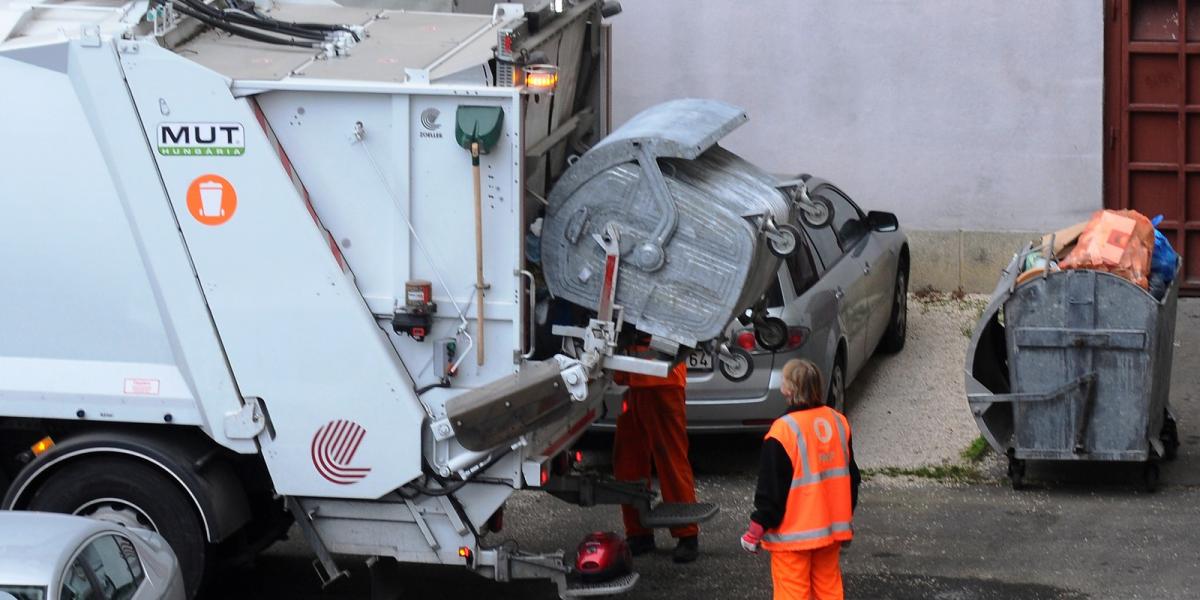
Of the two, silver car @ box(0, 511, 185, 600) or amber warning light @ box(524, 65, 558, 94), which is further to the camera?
amber warning light @ box(524, 65, 558, 94)

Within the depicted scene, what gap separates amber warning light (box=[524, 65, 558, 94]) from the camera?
599 cm

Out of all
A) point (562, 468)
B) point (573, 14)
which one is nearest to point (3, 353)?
point (562, 468)

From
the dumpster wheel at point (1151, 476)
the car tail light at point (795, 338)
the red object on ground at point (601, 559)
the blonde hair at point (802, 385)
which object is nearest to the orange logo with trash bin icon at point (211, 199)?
the red object on ground at point (601, 559)

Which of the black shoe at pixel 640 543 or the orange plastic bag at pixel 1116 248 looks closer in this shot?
the black shoe at pixel 640 543

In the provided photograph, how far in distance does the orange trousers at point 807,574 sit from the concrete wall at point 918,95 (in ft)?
22.2

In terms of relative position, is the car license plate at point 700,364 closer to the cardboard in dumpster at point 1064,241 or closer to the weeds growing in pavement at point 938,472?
the weeds growing in pavement at point 938,472

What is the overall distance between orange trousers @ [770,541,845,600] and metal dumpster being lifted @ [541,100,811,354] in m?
0.92

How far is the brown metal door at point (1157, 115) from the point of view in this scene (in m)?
12.0

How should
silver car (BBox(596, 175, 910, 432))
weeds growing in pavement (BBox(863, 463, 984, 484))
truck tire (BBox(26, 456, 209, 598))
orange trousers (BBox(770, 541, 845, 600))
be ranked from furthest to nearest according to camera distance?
1. weeds growing in pavement (BBox(863, 463, 984, 484))
2. silver car (BBox(596, 175, 910, 432))
3. truck tire (BBox(26, 456, 209, 598))
4. orange trousers (BBox(770, 541, 845, 600))

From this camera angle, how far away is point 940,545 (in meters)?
8.11

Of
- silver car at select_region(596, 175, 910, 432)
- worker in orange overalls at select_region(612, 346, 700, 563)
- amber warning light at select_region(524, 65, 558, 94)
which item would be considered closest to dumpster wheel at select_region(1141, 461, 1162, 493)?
silver car at select_region(596, 175, 910, 432)

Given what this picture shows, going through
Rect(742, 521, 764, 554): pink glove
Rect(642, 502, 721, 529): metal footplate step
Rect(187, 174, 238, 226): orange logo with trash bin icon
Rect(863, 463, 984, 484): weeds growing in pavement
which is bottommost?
Rect(863, 463, 984, 484): weeds growing in pavement

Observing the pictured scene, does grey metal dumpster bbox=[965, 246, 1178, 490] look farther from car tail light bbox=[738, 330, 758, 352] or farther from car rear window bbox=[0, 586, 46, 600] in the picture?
car rear window bbox=[0, 586, 46, 600]

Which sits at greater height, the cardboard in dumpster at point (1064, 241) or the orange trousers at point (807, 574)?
the cardboard in dumpster at point (1064, 241)
